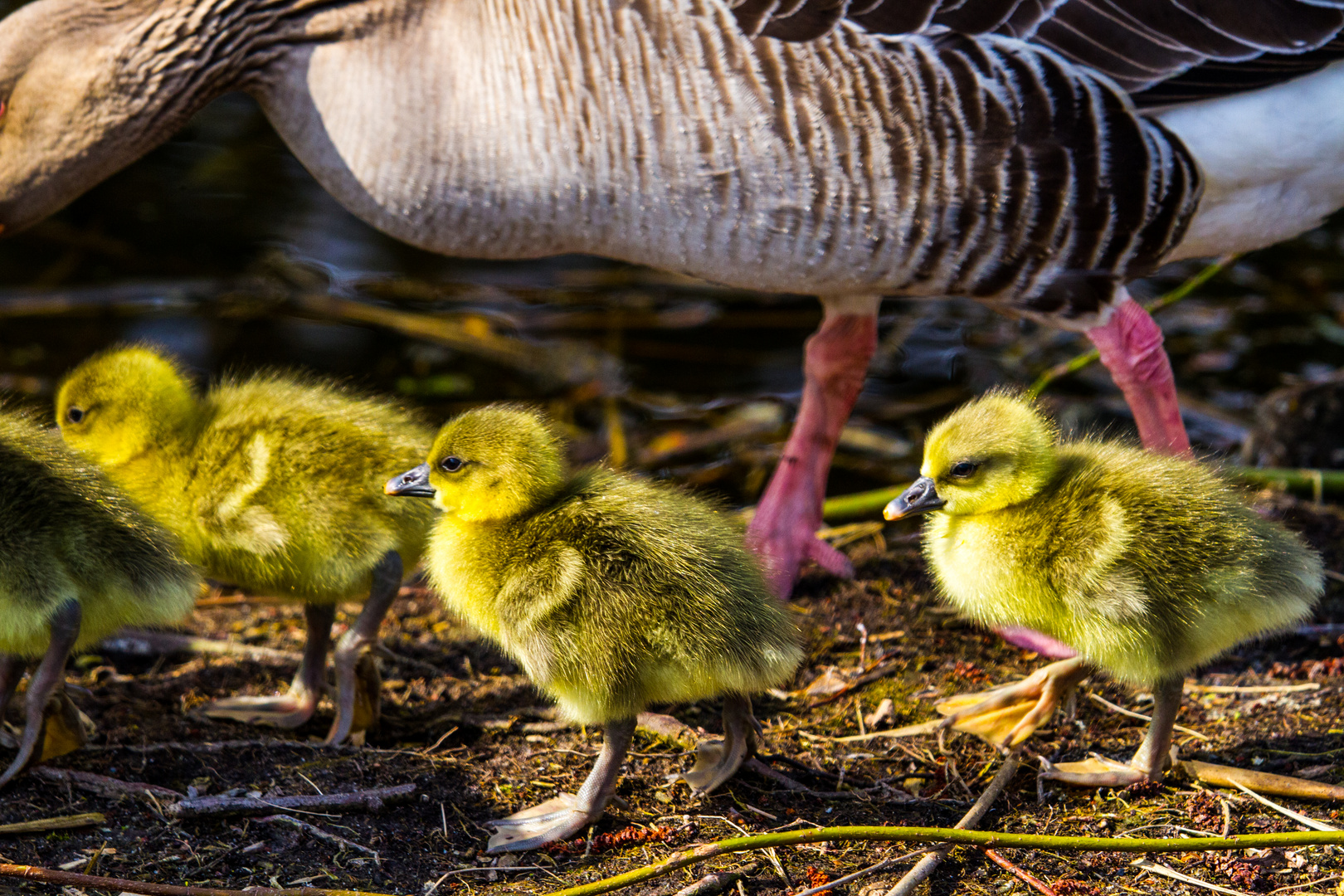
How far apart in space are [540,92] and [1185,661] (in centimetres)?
253

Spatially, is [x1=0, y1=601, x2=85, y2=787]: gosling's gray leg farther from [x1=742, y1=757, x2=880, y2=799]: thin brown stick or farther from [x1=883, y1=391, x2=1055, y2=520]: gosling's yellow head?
[x1=883, y1=391, x2=1055, y2=520]: gosling's yellow head

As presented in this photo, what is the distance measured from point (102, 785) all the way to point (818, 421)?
9.77 ft

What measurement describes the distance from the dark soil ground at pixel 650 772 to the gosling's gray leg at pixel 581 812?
0.15ft

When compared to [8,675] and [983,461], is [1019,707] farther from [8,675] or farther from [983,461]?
[8,675]

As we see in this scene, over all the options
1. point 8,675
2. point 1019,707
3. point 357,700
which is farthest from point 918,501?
point 8,675

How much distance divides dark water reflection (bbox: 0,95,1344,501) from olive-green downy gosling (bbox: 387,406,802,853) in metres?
3.00

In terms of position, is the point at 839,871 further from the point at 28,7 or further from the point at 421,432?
the point at 28,7

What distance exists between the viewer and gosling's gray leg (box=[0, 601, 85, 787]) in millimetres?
3244

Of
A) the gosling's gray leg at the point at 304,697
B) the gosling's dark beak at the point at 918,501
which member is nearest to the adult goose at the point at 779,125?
the gosling's dark beak at the point at 918,501

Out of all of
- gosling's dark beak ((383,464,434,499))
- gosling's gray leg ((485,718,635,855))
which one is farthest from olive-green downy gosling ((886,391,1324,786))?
gosling's dark beak ((383,464,434,499))

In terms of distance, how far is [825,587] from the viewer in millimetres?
5023

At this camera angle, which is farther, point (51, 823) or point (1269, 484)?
point (1269, 484)

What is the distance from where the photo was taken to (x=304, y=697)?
3938mm

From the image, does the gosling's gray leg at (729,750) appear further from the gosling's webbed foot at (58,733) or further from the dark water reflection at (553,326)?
the dark water reflection at (553,326)
